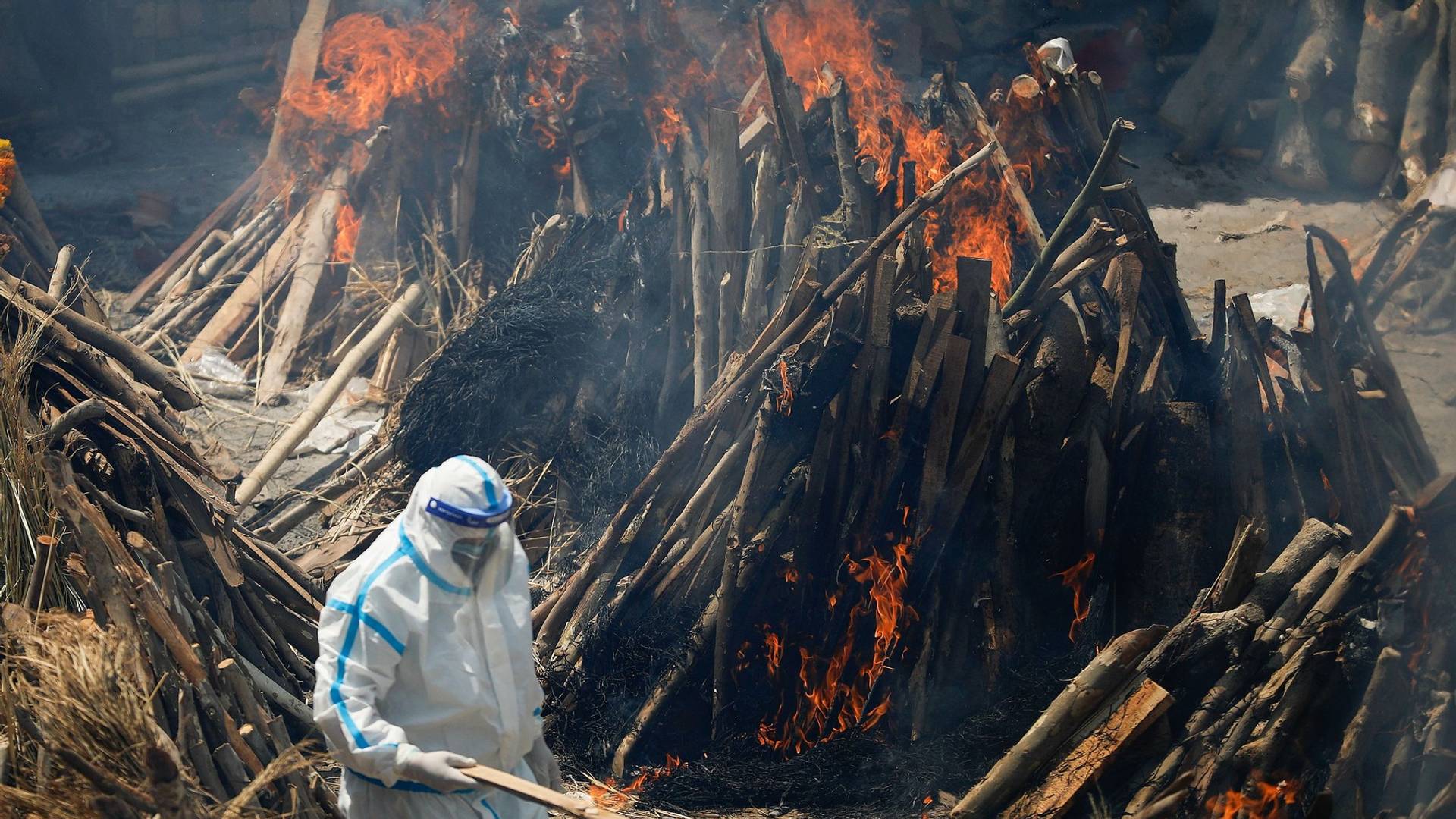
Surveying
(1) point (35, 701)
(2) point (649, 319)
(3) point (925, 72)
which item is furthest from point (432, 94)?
(1) point (35, 701)

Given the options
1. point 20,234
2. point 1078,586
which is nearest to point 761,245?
point 1078,586

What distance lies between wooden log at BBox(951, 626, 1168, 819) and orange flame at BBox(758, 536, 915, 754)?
1.02m

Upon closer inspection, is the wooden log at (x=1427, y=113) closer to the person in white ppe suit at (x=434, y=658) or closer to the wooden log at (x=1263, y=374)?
the wooden log at (x=1263, y=374)

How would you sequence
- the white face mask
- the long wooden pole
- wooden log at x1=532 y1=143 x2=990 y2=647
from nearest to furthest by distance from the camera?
the white face mask < wooden log at x1=532 y1=143 x2=990 y2=647 < the long wooden pole

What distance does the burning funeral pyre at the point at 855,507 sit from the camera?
438cm

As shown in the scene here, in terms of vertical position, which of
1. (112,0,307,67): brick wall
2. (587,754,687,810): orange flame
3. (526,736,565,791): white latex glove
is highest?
(112,0,307,67): brick wall

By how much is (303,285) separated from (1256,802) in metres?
8.60

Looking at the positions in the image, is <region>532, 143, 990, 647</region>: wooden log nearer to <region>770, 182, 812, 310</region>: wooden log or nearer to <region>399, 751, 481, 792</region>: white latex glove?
<region>770, 182, 812, 310</region>: wooden log

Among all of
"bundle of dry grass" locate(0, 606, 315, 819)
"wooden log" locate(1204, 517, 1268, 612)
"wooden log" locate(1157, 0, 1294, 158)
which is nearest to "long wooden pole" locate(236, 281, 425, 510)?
"bundle of dry grass" locate(0, 606, 315, 819)

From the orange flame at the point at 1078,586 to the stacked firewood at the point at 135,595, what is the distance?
146 inches

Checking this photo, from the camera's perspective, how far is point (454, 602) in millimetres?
3225

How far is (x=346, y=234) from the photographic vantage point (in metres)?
10.0

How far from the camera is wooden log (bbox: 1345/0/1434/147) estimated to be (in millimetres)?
10484

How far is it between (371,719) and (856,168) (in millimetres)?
4691
